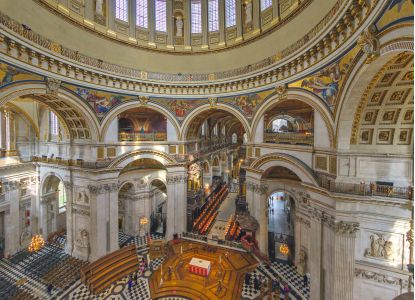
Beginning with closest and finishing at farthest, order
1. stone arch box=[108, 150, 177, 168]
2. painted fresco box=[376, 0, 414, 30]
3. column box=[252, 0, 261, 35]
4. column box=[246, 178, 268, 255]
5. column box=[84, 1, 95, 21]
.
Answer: painted fresco box=[376, 0, 414, 30] < column box=[84, 1, 95, 21] < column box=[252, 0, 261, 35] < column box=[246, 178, 268, 255] < stone arch box=[108, 150, 177, 168]

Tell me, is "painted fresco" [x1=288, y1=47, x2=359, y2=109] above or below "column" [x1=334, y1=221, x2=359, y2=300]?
above

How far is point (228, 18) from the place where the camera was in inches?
576

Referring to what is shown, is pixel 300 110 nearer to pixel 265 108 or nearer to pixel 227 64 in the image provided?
pixel 265 108

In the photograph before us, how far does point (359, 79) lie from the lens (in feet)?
21.5

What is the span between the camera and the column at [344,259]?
7441 mm

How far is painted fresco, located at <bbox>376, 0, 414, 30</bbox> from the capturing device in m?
4.36

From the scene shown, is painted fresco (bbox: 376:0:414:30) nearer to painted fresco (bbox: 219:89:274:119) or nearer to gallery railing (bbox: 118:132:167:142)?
painted fresco (bbox: 219:89:274:119)

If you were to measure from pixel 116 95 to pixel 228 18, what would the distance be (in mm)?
9721

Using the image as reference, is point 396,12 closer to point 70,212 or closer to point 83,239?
point 83,239

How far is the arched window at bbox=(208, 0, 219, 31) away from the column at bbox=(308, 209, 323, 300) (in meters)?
14.2

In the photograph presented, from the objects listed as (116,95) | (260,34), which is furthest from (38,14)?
(260,34)

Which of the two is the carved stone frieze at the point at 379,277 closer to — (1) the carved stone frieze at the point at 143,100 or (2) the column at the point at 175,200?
(2) the column at the point at 175,200

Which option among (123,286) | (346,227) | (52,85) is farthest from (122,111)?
(346,227)

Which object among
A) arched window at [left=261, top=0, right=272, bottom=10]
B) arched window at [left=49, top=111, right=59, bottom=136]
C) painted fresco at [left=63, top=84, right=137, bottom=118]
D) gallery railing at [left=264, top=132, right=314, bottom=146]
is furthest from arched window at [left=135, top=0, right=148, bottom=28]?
gallery railing at [left=264, top=132, right=314, bottom=146]
